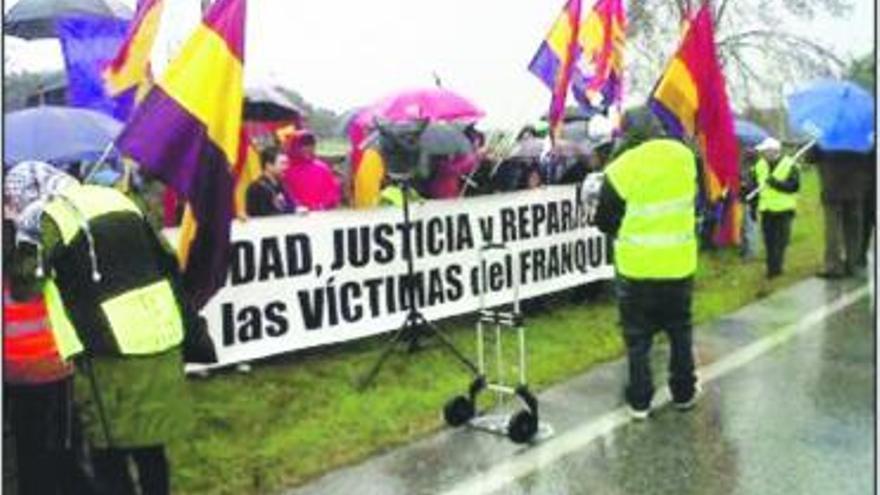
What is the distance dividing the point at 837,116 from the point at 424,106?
5143 mm

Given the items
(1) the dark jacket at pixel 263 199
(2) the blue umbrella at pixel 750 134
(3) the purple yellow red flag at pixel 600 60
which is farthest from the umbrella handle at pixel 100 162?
(2) the blue umbrella at pixel 750 134

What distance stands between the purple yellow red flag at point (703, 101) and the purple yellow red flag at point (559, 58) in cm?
145

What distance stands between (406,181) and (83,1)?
3.34 m

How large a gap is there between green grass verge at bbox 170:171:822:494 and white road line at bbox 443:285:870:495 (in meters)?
0.76

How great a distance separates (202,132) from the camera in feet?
21.0

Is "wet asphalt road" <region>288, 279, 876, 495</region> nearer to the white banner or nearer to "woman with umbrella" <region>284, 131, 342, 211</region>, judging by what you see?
the white banner

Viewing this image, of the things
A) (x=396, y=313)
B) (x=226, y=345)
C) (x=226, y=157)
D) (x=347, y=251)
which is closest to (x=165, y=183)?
(x=226, y=157)

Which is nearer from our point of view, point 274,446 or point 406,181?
point 274,446

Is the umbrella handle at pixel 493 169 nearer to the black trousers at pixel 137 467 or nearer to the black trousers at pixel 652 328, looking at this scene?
the black trousers at pixel 652 328

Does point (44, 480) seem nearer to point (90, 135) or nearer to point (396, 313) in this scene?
point (90, 135)

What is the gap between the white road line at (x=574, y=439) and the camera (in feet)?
20.9

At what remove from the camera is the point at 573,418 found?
7715mm

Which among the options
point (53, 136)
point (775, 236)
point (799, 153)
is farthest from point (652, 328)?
point (799, 153)

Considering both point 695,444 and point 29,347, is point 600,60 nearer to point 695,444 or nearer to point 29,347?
point 695,444
